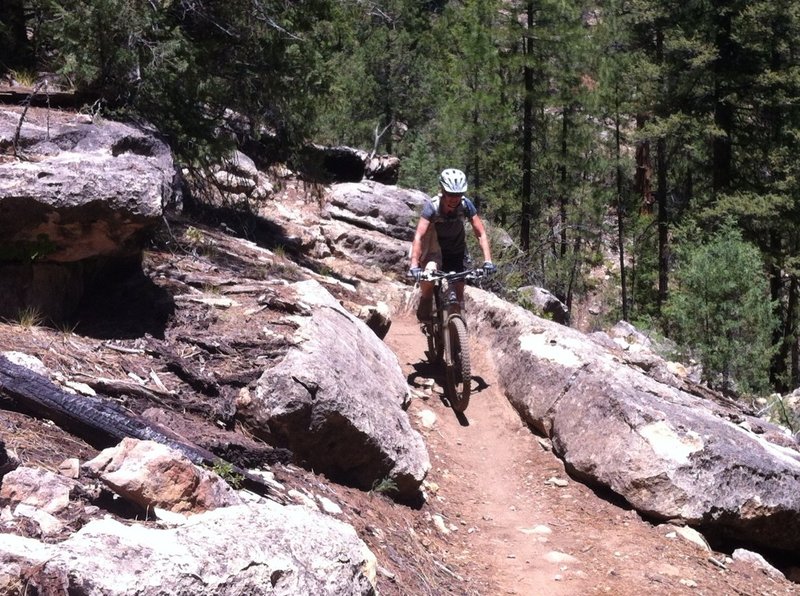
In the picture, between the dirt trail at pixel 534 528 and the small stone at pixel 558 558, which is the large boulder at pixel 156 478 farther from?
the small stone at pixel 558 558

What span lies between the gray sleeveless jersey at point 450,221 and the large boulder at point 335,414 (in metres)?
1.87

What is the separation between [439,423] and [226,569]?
17.1 feet

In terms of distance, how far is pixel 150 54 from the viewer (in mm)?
10164

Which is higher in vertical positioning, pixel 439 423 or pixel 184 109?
pixel 184 109

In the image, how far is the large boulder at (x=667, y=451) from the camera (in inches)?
243

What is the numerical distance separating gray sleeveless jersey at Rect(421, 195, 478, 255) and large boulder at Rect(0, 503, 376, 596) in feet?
15.6

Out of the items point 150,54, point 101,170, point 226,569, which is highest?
point 150,54

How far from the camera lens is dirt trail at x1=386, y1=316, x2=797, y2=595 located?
5301 millimetres

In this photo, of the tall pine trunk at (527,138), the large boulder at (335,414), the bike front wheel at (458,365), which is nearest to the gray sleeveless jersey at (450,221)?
the bike front wheel at (458,365)

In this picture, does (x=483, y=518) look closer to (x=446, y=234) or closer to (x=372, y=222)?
(x=446, y=234)

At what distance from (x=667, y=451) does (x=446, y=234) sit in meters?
2.86

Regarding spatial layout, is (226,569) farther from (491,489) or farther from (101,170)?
(491,489)

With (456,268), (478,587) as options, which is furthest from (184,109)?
(478,587)

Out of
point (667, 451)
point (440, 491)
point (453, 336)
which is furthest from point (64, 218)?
point (667, 451)
